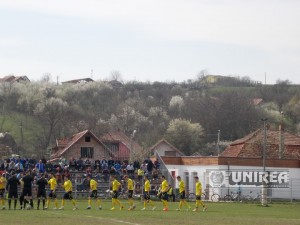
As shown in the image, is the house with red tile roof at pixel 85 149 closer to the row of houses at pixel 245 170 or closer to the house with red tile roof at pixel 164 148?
the house with red tile roof at pixel 164 148

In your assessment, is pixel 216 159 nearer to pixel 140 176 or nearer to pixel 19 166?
pixel 140 176

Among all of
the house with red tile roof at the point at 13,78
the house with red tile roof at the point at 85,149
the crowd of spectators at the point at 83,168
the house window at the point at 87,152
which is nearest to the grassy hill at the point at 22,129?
the house with red tile roof at the point at 85,149

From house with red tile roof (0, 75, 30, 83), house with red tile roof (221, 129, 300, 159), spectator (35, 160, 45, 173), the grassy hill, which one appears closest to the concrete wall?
house with red tile roof (221, 129, 300, 159)

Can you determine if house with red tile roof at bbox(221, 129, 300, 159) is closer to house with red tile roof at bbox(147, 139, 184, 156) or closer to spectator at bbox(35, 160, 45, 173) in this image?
house with red tile roof at bbox(147, 139, 184, 156)

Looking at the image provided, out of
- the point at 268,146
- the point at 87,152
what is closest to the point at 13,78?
the point at 87,152

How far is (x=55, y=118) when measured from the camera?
400 ft

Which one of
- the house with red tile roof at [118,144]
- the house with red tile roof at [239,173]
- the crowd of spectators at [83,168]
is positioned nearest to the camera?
the crowd of spectators at [83,168]

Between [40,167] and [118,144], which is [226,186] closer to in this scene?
[40,167]

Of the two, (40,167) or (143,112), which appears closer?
(40,167)

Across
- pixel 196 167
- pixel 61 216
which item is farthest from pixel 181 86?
pixel 61 216

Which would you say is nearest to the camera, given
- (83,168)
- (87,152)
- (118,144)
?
(83,168)

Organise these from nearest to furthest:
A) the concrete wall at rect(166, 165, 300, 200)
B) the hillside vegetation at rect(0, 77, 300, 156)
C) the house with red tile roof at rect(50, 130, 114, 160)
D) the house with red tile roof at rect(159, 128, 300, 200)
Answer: the concrete wall at rect(166, 165, 300, 200) → the house with red tile roof at rect(159, 128, 300, 200) → the house with red tile roof at rect(50, 130, 114, 160) → the hillside vegetation at rect(0, 77, 300, 156)

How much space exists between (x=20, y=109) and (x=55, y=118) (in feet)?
64.6

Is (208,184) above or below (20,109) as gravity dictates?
below
